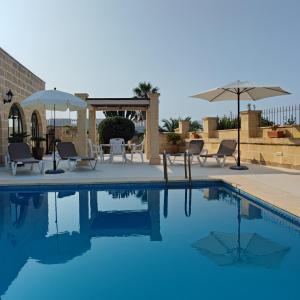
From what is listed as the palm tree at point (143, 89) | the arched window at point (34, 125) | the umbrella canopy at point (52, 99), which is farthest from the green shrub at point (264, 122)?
the palm tree at point (143, 89)

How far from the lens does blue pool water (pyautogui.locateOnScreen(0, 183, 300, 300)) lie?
334 cm

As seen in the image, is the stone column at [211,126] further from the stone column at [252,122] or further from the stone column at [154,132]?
the stone column at [154,132]

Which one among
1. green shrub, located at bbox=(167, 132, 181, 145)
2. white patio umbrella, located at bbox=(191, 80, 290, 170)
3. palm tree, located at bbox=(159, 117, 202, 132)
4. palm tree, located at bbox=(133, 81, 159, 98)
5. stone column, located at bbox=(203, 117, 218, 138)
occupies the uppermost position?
palm tree, located at bbox=(133, 81, 159, 98)

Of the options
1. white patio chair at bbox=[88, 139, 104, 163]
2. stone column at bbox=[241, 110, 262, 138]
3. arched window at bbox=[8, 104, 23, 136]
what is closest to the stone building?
arched window at bbox=[8, 104, 23, 136]

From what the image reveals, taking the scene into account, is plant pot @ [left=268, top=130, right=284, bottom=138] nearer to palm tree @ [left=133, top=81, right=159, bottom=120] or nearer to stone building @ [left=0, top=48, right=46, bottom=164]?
stone building @ [left=0, top=48, right=46, bottom=164]

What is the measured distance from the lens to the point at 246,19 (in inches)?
521

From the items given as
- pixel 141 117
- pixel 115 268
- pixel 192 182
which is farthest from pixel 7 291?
pixel 141 117

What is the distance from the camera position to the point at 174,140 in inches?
739

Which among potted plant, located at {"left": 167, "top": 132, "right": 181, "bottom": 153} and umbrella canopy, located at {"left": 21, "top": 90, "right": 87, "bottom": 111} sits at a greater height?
umbrella canopy, located at {"left": 21, "top": 90, "right": 87, "bottom": 111}

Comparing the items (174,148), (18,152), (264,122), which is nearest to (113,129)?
(174,148)

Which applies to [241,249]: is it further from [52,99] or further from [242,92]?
[242,92]

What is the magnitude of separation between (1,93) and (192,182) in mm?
7944

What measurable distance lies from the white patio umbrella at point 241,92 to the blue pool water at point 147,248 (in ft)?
15.2

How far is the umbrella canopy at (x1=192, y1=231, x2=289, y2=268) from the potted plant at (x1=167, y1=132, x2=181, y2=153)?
13767 mm
